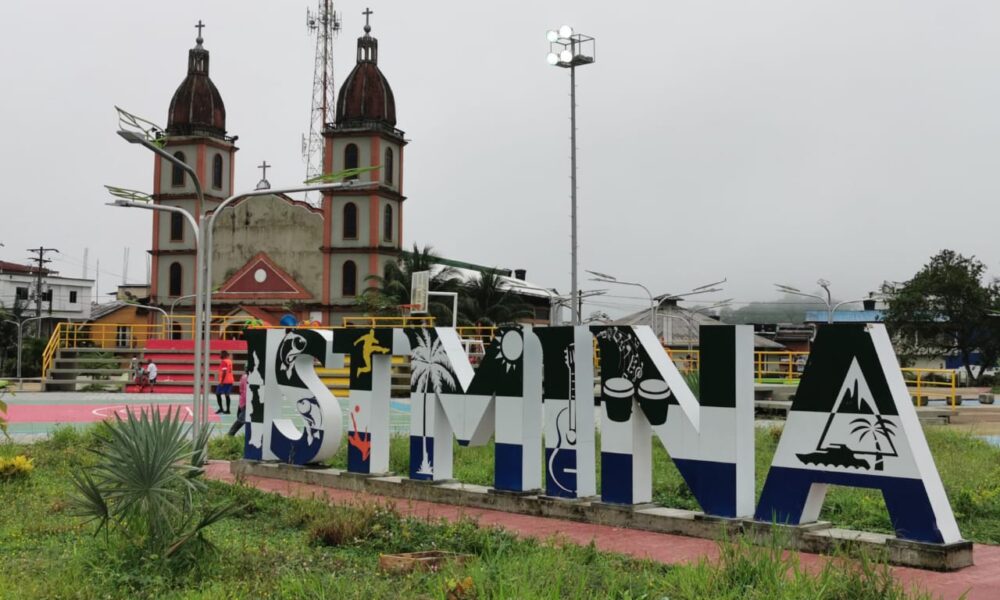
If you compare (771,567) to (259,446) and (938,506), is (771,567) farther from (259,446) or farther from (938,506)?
(259,446)

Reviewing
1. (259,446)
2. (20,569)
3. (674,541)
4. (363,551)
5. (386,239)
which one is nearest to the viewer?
(20,569)

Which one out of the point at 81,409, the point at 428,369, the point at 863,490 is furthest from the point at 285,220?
the point at 863,490

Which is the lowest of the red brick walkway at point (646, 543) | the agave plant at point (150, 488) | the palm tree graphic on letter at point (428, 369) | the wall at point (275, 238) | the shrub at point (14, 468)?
the red brick walkway at point (646, 543)

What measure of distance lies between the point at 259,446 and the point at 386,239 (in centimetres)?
4440

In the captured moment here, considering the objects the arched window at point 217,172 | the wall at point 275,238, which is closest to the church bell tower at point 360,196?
the wall at point 275,238

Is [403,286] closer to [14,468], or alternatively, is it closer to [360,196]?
[360,196]

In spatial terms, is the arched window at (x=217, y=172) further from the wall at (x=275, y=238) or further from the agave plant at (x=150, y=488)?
the agave plant at (x=150, y=488)

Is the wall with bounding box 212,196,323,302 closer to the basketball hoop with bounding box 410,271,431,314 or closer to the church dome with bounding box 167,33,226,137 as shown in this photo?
the church dome with bounding box 167,33,226,137

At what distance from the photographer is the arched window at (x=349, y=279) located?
196 feet

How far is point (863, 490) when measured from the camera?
13.2 meters

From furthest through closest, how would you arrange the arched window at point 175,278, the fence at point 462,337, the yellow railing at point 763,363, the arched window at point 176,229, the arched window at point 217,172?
the arched window at point 175,278 → the arched window at point 176,229 → the arched window at point 217,172 → the fence at point 462,337 → the yellow railing at point 763,363

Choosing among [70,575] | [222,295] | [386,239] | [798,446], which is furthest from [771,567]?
[222,295]

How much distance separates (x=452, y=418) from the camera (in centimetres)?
1359

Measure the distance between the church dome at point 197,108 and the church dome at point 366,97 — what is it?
8.79m
